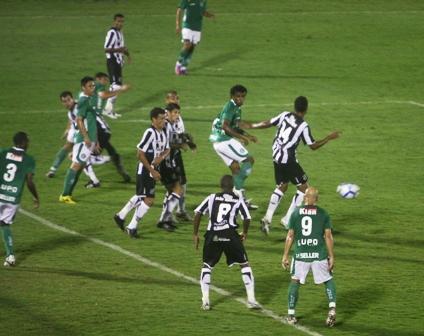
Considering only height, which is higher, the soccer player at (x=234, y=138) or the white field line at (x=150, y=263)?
the soccer player at (x=234, y=138)

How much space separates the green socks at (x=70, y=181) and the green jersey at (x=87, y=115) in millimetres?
775

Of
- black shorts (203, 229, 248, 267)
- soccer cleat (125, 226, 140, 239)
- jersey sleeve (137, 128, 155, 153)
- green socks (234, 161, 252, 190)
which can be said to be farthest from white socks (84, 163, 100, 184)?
black shorts (203, 229, 248, 267)

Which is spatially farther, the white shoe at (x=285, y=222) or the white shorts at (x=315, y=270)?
the white shoe at (x=285, y=222)

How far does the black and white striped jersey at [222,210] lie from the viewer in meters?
18.7

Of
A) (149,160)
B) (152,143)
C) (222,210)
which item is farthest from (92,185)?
(222,210)

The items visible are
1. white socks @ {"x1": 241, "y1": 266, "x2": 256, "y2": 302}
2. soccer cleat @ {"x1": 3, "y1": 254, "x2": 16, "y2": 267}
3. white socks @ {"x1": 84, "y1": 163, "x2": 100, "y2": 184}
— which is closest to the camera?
white socks @ {"x1": 241, "y1": 266, "x2": 256, "y2": 302}

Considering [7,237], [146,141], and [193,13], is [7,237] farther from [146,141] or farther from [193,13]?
[193,13]

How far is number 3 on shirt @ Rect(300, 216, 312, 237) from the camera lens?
18.0 meters

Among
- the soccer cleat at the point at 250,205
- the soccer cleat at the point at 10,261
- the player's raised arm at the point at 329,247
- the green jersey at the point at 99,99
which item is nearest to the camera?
the player's raised arm at the point at 329,247

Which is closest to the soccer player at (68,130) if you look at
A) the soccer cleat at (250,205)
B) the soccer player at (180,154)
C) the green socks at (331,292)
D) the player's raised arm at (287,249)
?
the soccer player at (180,154)

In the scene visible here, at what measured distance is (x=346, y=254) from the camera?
22.1 meters

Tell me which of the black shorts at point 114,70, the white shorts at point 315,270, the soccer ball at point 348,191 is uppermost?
the black shorts at point 114,70

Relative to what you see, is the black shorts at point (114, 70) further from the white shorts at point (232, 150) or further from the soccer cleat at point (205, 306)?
the soccer cleat at point (205, 306)

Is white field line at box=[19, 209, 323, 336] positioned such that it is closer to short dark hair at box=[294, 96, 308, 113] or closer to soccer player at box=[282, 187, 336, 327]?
soccer player at box=[282, 187, 336, 327]
